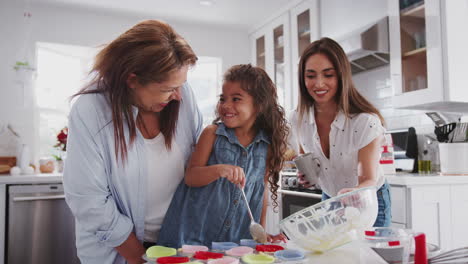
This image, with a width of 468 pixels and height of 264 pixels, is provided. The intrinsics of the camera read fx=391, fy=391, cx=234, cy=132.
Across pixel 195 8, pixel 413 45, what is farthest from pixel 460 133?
pixel 195 8

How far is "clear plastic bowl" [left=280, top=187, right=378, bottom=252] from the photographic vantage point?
784mm

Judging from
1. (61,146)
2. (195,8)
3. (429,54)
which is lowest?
(61,146)

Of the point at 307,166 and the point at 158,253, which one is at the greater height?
the point at 307,166

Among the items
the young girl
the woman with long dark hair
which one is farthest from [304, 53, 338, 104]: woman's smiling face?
the young girl

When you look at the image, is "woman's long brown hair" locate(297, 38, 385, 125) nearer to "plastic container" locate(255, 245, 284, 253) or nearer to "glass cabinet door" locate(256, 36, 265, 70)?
"plastic container" locate(255, 245, 284, 253)

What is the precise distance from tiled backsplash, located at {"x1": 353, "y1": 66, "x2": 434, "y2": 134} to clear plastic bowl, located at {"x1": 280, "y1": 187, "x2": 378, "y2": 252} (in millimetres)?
2169

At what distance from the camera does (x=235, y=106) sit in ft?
4.49

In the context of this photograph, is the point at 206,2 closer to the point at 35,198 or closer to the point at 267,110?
the point at 35,198

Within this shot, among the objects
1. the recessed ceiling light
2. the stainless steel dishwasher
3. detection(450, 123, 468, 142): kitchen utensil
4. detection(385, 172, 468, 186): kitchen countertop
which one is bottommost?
the stainless steel dishwasher

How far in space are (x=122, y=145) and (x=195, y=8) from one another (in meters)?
3.14

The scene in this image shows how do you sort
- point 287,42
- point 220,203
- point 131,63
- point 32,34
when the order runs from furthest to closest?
point 287,42 → point 32,34 → point 220,203 → point 131,63

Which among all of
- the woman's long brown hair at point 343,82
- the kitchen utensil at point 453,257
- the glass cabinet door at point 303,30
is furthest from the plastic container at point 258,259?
the glass cabinet door at point 303,30

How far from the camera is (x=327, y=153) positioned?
5.48 ft

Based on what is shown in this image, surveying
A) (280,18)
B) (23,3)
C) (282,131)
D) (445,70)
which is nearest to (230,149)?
(282,131)
